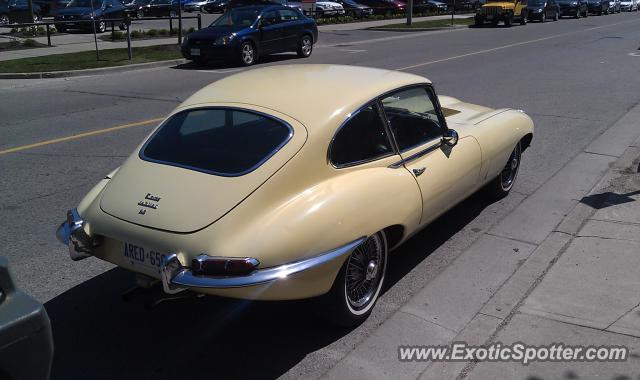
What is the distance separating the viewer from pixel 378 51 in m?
20.7

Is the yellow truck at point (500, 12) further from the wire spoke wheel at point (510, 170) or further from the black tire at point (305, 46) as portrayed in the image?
the wire spoke wheel at point (510, 170)

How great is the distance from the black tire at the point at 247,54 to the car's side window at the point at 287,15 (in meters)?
1.71

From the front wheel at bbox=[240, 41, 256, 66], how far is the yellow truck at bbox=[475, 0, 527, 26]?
1947 cm

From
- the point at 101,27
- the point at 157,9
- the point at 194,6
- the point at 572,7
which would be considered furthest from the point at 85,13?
the point at 572,7

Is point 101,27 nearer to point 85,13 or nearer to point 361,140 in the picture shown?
point 85,13

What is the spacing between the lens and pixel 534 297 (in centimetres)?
431

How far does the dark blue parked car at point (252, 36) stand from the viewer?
1659 centimetres

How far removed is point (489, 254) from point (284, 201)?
2.22 metres

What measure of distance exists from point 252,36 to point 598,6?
130ft

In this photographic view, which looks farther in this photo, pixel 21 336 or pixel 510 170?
pixel 510 170

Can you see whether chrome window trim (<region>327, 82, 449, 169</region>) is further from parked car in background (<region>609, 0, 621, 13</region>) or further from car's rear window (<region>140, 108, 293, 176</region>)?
parked car in background (<region>609, 0, 621, 13</region>)

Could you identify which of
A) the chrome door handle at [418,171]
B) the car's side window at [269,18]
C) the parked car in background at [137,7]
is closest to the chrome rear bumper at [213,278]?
the chrome door handle at [418,171]

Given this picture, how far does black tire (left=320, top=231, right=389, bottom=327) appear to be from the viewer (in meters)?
3.72

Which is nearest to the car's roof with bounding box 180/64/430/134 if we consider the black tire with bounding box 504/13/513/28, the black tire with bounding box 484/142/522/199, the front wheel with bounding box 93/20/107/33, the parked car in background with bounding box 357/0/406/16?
the black tire with bounding box 484/142/522/199
